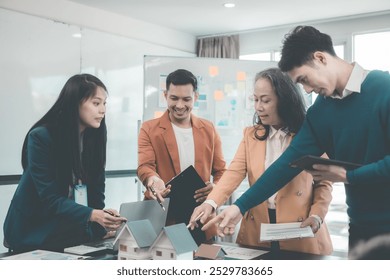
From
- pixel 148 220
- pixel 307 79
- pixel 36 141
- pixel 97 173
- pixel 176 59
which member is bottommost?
pixel 148 220

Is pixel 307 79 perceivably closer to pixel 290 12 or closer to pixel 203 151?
pixel 203 151

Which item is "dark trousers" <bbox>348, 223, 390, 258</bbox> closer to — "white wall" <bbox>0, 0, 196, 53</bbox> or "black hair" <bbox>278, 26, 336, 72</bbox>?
"black hair" <bbox>278, 26, 336, 72</bbox>

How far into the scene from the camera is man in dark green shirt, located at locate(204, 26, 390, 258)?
1.42m

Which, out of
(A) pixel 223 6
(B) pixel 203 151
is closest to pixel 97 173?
(B) pixel 203 151

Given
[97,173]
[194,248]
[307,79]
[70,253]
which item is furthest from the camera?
[97,173]

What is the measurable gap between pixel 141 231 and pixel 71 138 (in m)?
0.59

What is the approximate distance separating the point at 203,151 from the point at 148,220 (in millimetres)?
960

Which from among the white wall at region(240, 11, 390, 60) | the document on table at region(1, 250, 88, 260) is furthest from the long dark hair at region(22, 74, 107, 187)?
the white wall at region(240, 11, 390, 60)

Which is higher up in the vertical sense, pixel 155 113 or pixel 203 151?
pixel 155 113

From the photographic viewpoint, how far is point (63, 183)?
5.93 feet

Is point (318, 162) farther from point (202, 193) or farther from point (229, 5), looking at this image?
point (229, 5)

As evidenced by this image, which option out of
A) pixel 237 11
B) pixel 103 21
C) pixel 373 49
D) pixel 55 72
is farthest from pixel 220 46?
pixel 55 72

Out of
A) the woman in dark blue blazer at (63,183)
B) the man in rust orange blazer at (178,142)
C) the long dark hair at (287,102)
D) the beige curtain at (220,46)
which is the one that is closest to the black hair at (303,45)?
the long dark hair at (287,102)

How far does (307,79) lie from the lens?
59.6 inches
